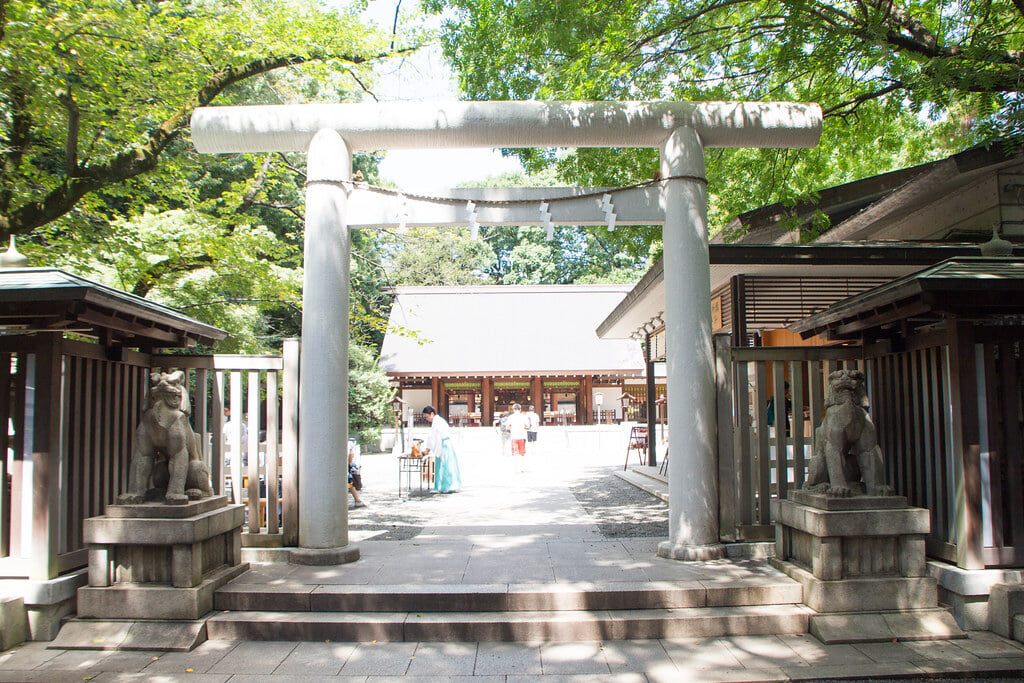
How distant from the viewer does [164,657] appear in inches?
165

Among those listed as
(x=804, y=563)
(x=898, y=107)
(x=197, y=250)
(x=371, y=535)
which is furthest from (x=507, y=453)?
(x=804, y=563)

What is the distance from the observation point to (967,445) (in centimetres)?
441

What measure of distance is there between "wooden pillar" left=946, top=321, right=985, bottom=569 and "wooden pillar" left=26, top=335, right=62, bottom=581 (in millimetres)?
6019

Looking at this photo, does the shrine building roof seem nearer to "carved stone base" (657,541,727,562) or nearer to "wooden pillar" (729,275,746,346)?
"wooden pillar" (729,275,746,346)

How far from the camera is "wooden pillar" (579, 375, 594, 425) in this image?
29.8m

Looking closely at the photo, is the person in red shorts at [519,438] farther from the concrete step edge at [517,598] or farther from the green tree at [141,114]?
the concrete step edge at [517,598]

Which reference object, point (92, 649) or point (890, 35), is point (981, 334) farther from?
point (92, 649)

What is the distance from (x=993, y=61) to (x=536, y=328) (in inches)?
1008

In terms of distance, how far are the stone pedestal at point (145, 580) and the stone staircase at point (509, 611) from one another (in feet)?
0.79

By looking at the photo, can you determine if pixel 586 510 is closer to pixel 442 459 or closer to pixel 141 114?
pixel 442 459

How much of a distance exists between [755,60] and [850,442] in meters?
5.93

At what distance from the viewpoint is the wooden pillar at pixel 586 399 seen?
1174 inches

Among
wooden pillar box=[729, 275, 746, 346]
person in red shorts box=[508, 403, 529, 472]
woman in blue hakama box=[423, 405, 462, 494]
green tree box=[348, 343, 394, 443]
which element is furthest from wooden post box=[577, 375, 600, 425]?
wooden pillar box=[729, 275, 746, 346]

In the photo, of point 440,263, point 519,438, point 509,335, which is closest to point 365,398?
point 519,438
